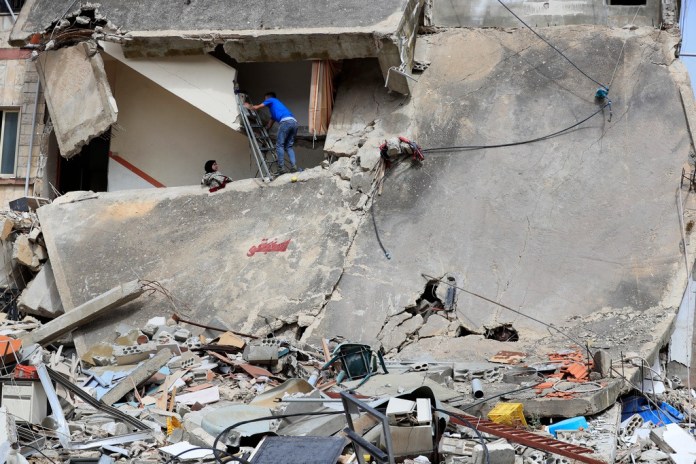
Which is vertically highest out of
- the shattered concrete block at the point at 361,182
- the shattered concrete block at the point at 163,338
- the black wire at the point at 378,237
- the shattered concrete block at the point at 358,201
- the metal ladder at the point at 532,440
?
the shattered concrete block at the point at 361,182

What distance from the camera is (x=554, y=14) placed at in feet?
53.7

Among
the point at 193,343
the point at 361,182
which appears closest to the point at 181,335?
the point at 193,343

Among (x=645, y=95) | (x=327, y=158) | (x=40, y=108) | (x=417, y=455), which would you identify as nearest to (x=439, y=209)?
(x=327, y=158)

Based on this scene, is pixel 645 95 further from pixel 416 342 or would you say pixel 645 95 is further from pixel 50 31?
pixel 50 31

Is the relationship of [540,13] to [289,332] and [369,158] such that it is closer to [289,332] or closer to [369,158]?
[369,158]

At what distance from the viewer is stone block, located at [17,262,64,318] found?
49.6 ft

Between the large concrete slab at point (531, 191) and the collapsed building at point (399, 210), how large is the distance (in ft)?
0.09

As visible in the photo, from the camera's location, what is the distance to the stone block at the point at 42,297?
1512 cm

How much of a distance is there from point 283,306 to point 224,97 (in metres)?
3.93

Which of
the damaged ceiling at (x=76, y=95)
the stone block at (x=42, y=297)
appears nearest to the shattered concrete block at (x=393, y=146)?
the damaged ceiling at (x=76, y=95)

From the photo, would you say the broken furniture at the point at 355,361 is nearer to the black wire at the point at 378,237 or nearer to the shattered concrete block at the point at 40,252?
the black wire at the point at 378,237

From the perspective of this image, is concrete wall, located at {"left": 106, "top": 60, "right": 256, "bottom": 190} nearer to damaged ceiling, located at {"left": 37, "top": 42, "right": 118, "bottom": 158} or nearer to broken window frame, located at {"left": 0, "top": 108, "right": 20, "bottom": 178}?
damaged ceiling, located at {"left": 37, "top": 42, "right": 118, "bottom": 158}

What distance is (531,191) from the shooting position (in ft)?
47.2

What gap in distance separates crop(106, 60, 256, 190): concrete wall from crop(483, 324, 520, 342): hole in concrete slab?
578 cm
